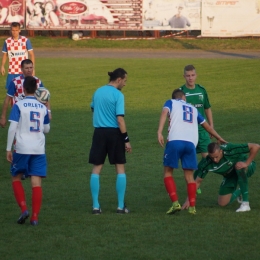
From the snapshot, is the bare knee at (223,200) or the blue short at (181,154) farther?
the bare knee at (223,200)

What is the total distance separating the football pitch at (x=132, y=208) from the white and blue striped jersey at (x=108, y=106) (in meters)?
1.18

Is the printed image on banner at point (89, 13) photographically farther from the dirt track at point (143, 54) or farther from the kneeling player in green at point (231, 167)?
the kneeling player in green at point (231, 167)

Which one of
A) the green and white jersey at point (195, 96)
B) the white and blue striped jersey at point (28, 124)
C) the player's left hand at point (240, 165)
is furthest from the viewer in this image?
the green and white jersey at point (195, 96)

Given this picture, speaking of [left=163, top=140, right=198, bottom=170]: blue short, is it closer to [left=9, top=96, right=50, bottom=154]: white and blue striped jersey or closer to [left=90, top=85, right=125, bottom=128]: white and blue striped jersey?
[left=90, top=85, right=125, bottom=128]: white and blue striped jersey

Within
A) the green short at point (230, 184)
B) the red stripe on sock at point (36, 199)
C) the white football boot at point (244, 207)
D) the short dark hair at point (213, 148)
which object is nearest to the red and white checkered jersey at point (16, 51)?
the green short at point (230, 184)

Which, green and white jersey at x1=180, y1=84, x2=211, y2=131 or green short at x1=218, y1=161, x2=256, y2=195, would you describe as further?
green and white jersey at x1=180, y1=84, x2=211, y2=131

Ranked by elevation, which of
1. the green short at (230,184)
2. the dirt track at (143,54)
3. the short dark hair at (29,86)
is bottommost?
the dirt track at (143,54)

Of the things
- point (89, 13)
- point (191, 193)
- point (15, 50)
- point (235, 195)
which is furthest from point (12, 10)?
point (191, 193)

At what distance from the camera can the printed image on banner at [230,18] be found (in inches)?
1583

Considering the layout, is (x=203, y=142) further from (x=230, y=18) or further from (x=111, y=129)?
(x=230, y=18)

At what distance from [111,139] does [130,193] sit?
1763mm

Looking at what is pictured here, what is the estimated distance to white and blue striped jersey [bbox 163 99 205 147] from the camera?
9.13 m

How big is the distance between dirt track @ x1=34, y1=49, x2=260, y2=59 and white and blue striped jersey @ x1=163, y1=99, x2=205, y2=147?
2621 centimetres

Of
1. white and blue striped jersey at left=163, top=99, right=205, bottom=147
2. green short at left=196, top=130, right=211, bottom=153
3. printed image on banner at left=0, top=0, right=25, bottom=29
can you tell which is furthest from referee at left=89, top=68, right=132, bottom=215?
printed image on banner at left=0, top=0, right=25, bottom=29
